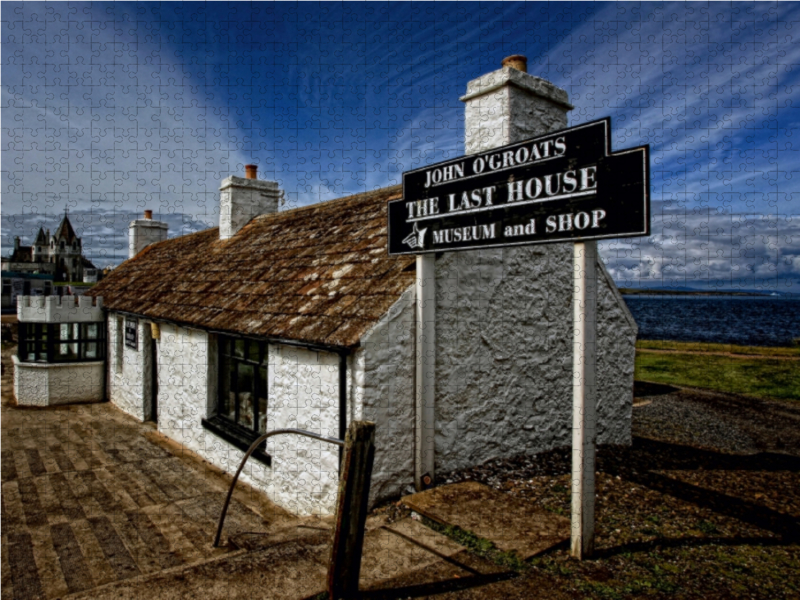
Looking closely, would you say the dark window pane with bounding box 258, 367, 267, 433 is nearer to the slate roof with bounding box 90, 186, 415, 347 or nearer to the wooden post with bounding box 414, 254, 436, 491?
the slate roof with bounding box 90, 186, 415, 347

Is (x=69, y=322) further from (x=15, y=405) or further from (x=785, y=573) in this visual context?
(x=785, y=573)

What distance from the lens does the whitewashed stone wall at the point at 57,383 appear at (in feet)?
41.1

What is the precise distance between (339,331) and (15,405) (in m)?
11.9

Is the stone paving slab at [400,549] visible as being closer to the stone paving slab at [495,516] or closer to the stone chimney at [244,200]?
the stone paving slab at [495,516]

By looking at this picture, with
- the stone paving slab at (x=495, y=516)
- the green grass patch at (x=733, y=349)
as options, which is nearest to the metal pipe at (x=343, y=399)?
the stone paving slab at (x=495, y=516)

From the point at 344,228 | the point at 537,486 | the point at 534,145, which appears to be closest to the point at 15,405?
the point at 344,228

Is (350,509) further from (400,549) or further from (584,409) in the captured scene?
(584,409)

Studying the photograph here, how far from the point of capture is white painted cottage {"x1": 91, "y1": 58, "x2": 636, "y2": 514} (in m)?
5.62

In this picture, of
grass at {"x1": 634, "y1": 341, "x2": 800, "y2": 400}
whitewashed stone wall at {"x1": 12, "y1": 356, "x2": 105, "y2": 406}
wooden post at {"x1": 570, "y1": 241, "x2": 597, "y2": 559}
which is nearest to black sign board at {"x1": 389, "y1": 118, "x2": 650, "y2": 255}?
wooden post at {"x1": 570, "y1": 241, "x2": 597, "y2": 559}

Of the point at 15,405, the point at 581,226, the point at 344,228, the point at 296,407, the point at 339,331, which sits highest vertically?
the point at 344,228

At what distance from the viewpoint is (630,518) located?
4.97 m

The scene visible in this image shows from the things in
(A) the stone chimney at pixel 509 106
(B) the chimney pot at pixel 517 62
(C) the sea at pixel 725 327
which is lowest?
(C) the sea at pixel 725 327

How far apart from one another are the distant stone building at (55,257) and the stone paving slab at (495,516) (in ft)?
206

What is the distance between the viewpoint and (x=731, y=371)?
1852cm
